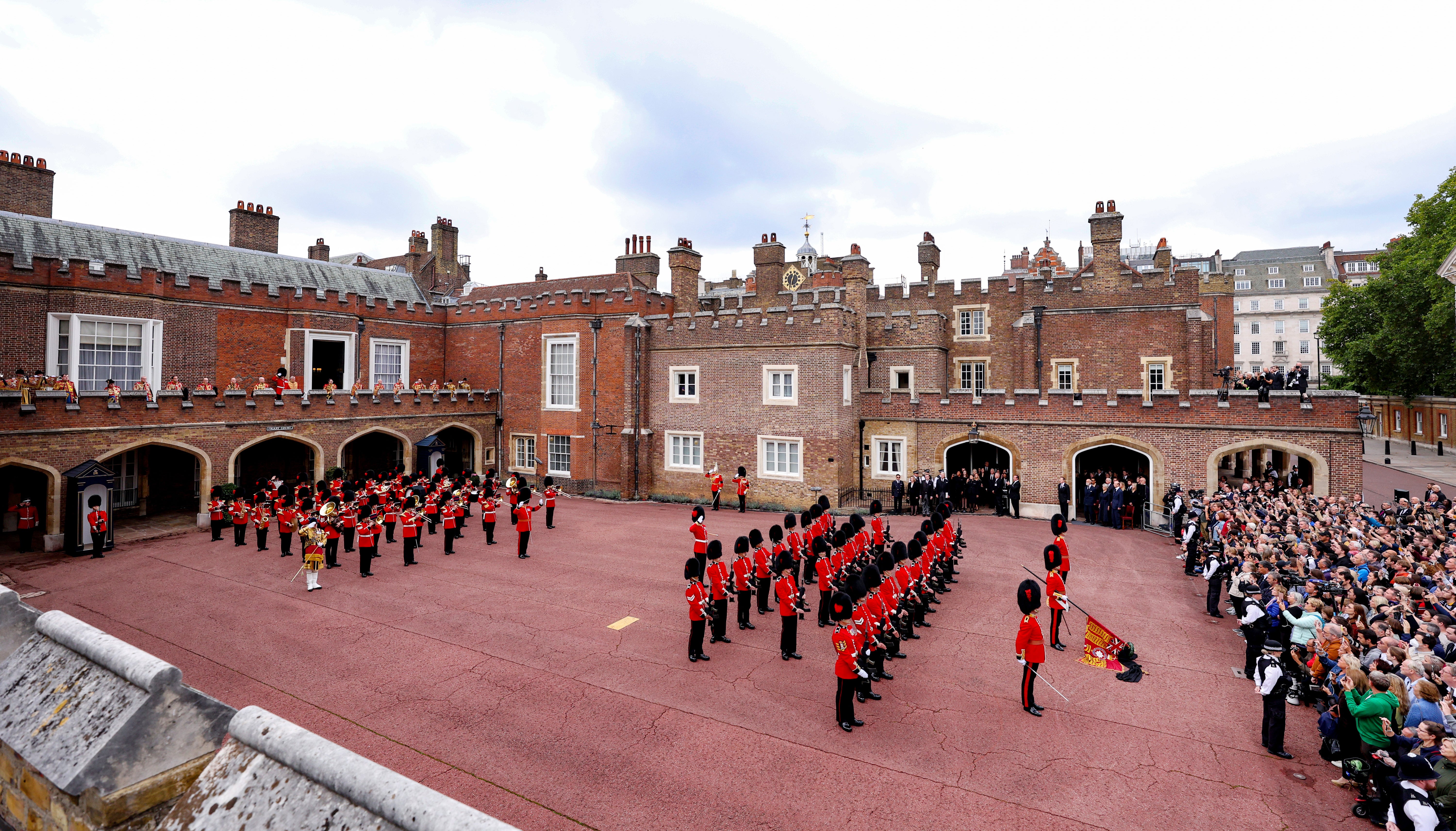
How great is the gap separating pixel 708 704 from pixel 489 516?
36.8 feet

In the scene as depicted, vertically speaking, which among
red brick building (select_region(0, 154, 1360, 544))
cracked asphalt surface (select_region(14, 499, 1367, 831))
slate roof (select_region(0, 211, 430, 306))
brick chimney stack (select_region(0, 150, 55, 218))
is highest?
brick chimney stack (select_region(0, 150, 55, 218))

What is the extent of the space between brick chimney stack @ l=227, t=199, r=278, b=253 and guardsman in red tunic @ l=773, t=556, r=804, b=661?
2955cm

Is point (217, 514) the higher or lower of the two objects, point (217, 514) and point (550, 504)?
the lower

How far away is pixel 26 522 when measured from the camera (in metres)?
18.2

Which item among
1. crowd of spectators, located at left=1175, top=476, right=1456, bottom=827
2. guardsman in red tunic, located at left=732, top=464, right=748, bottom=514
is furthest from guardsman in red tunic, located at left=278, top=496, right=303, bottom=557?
crowd of spectators, located at left=1175, top=476, right=1456, bottom=827

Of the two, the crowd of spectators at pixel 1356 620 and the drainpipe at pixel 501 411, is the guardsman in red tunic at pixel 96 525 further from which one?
the crowd of spectators at pixel 1356 620

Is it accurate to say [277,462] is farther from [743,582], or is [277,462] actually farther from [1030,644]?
[1030,644]

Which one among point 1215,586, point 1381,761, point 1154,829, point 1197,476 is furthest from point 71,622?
point 1197,476

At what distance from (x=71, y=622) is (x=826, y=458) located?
21.2 m

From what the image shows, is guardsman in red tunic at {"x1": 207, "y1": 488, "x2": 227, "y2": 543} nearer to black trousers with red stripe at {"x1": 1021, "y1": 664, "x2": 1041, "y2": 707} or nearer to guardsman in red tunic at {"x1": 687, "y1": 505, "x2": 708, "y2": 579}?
guardsman in red tunic at {"x1": 687, "y1": 505, "x2": 708, "y2": 579}

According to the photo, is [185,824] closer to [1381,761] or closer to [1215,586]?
[1381,761]

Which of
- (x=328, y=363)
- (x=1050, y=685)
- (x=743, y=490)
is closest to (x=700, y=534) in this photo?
(x=1050, y=685)

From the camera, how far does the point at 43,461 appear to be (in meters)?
18.5

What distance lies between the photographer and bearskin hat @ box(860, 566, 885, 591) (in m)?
Result: 10.1
